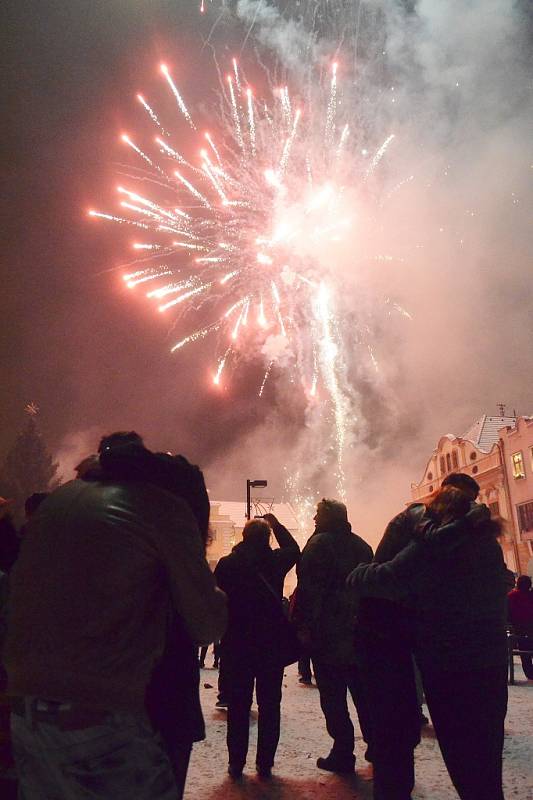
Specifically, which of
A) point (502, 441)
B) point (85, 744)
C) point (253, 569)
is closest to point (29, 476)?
point (502, 441)

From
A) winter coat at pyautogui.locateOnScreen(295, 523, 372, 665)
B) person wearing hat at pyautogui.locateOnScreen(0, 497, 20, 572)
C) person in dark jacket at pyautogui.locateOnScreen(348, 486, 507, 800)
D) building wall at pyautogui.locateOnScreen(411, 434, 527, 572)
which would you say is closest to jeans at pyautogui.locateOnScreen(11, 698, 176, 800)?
person in dark jacket at pyautogui.locateOnScreen(348, 486, 507, 800)

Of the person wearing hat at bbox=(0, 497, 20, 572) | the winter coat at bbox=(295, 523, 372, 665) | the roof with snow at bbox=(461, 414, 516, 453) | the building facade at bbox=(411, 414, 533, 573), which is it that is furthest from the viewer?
the roof with snow at bbox=(461, 414, 516, 453)

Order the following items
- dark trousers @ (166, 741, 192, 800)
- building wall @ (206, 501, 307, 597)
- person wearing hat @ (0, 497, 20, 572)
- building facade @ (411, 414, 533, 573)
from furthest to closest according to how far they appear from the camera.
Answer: building wall @ (206, 501, 307, 597) < building facade @ (411, 414, 533, 573) < person wearing hat @ (0, 497, 20, 572) < dark trousers @ (166, 741, 192, 800)

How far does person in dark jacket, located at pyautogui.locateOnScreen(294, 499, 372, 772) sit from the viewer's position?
461cm

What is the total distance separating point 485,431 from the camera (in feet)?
132

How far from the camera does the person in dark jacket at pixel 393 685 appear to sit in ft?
9.80

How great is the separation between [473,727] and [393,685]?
461mm

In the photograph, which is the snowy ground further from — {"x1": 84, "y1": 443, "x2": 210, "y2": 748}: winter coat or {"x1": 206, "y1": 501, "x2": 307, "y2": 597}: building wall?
{"x1": 206, "y1": 501, "x2": 307, "y2": 597}: building wall

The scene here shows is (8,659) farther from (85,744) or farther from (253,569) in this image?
(253,569)

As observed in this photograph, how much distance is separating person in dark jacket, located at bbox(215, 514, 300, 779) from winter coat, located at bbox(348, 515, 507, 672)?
217 centimetres

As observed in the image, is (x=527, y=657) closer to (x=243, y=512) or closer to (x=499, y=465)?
(x=499, y=465)

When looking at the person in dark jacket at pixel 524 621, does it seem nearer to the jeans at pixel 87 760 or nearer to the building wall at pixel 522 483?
the jeans at pixel 87 760

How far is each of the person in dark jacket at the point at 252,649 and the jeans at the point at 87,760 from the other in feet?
10.4

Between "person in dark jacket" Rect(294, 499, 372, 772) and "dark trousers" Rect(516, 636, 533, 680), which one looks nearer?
Result: "person in dark jacket" Rect(294, 499, 372, 772)
